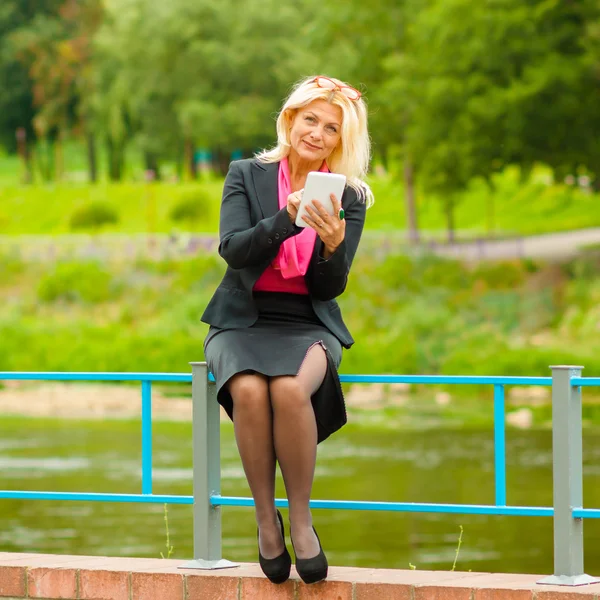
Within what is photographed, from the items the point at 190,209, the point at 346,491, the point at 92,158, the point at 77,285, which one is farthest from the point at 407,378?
the point at 92,158

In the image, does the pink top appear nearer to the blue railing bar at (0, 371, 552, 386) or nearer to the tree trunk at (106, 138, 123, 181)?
the blue railing bar at (0, 371, 552, 386)

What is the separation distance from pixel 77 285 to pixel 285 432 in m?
29.4

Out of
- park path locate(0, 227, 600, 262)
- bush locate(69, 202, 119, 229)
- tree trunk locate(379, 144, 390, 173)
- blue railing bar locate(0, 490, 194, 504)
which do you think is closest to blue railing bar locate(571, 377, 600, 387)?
blue railing bar locate(0, 490, 194, 504)

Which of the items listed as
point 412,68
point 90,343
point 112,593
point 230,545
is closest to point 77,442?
point 90,343

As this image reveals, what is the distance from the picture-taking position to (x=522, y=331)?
92.8ft

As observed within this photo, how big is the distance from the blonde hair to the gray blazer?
0.15 ft

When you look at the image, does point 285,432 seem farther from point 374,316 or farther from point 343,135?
point 374,316

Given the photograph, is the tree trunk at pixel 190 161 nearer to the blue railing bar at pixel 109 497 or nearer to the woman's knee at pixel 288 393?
the blue railing bar at pixel 109 497

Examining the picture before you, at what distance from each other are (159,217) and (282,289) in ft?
127

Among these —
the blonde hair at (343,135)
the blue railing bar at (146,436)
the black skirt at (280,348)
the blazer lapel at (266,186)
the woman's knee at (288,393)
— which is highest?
the blonde hair at (343,135)

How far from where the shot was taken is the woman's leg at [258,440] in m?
3.84

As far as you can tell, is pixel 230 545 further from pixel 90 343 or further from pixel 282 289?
pixel 90 343

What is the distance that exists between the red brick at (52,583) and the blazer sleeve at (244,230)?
3.72ft

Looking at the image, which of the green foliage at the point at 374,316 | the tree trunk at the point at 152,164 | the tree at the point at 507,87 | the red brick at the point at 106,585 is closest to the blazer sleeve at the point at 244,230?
the red brick at the point at 106,585
